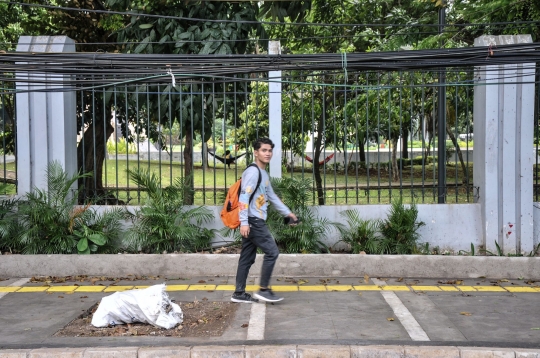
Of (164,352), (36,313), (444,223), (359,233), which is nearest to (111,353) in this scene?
(164,352)

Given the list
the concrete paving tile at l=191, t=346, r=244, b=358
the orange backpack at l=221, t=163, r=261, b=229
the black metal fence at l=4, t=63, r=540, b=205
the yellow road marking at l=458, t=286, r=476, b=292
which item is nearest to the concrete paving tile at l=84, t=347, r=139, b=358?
the concrete paving tile at l=191, t=346, r=244, b=358

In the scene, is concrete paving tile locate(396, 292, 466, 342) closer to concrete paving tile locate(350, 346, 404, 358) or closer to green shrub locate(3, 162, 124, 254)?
concrete paving tile locate(350, 346, 404, 358)

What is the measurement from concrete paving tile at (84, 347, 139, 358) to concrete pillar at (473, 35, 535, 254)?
18.3ft

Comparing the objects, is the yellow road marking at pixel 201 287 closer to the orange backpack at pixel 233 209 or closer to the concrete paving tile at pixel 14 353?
the orange backpack at pixel 233 209

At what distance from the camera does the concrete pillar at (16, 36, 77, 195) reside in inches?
350

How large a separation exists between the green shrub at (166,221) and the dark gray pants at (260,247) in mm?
1811

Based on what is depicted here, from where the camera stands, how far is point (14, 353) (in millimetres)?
5223

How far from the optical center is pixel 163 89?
9680 mm

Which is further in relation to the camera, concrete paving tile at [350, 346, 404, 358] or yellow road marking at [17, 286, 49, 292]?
yellow road marking at [17, 286, 49, 292]

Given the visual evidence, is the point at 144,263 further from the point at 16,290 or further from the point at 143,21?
the point at 143,21

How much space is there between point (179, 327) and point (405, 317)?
7.31 feet

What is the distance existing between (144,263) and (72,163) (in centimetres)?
205

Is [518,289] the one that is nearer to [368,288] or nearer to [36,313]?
[368,288]

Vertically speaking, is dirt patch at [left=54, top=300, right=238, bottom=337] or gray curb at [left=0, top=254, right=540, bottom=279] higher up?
gray curb at [left=0, top=254, right=540, bottom=279]
